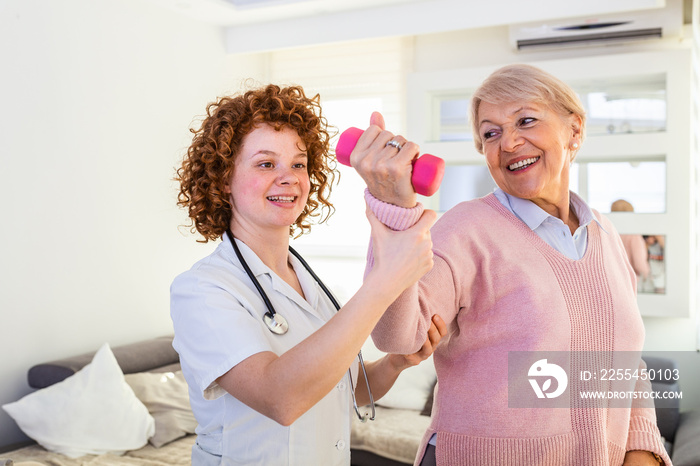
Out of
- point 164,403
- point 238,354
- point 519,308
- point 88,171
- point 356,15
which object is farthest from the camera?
point 356,15

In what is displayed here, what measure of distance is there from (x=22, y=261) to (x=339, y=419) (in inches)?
101

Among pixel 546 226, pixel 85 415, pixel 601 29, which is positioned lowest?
pixel 85 415

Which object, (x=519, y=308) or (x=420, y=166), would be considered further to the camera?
(x=519, y=308)

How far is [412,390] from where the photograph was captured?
380 cm

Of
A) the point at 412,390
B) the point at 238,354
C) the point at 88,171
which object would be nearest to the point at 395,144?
the point at 238,354

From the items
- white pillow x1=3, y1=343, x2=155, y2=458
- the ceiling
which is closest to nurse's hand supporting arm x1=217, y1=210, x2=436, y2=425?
white pillow x1=3, y1=343, x2=155, y2=458

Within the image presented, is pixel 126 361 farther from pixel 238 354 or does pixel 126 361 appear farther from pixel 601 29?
pixel 601 29

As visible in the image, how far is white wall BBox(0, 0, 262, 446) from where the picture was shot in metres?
3.31

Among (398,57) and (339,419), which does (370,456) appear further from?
(398,57)

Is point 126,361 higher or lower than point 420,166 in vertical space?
lower

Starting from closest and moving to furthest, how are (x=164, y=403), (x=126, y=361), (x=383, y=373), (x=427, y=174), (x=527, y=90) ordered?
(x=427, y=174) < (x=527, y=90) < (x=383, y=373) < (x=164, y=403) < (x=126, y=361)

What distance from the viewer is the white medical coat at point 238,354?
118cm

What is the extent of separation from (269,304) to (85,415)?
2.20 meters

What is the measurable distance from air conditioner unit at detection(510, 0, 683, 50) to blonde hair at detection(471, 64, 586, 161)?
2.59 m
